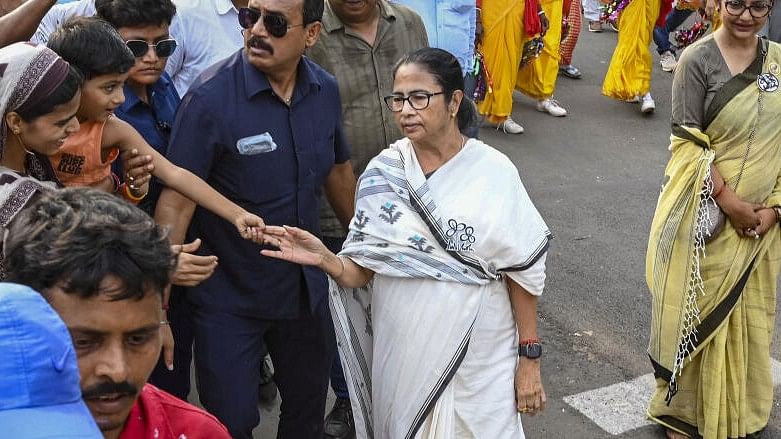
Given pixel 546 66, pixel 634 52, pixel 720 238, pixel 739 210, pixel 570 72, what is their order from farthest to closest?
pixel 570 72 → pixel 634 52 → pixel 546 66 → pixel 720 238 → pixel 739 210

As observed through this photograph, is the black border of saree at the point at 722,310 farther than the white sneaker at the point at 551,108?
No

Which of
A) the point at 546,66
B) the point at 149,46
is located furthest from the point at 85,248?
the point at 546,66

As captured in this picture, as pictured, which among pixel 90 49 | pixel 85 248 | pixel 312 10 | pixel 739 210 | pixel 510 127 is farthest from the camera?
pixel 510 127

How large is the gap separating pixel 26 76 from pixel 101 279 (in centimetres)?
105

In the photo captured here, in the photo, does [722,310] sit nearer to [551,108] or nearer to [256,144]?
[256,144]

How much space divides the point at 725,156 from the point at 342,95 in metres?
1.60

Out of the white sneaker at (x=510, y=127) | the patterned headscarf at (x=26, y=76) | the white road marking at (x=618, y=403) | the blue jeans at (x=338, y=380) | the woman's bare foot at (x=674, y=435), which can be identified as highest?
the patterned headscarf at (x=26, y=76)

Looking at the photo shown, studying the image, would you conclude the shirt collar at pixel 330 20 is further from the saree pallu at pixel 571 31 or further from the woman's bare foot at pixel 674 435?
the saree pallu at pixel 571 31

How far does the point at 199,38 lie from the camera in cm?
429

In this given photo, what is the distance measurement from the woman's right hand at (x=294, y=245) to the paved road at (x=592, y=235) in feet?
5.00

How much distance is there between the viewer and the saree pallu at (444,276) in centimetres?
316

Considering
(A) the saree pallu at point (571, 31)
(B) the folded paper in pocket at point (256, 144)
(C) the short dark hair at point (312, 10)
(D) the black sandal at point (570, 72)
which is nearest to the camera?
(B) the folded paper in pocket at point (256, 144)

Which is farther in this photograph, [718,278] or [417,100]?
[718,278]

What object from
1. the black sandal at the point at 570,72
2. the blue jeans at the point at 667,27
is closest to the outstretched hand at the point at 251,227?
the black sandal at the point at 570,72
